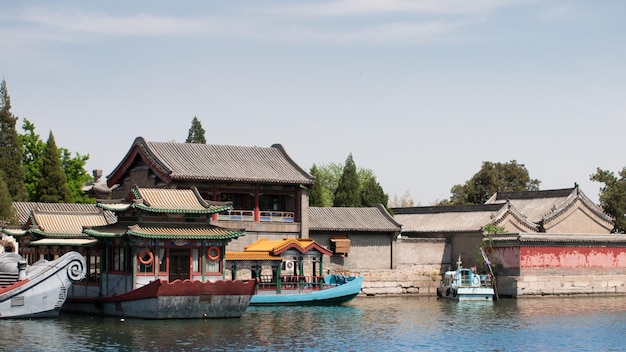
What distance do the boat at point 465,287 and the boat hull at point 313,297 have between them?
6721 millimetres

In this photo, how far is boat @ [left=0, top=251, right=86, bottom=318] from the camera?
36.3m

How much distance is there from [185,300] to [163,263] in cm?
228

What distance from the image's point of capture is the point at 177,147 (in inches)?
2074

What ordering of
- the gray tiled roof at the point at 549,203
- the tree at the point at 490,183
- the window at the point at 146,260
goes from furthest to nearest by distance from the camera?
the tree at the point at 490,183, the gray tiled roof at the point at 549,203, the window at the point at 146,260

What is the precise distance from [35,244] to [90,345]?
13.5m

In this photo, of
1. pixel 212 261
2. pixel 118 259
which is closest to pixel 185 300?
pixel 212 261

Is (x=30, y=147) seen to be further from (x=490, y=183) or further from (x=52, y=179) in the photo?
(x=490, y=183)

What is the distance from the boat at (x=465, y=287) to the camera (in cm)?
4969

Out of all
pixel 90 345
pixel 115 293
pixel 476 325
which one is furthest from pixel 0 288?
pixel 476 325

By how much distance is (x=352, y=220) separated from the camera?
54.1 metres

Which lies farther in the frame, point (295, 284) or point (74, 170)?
point (74, 170)

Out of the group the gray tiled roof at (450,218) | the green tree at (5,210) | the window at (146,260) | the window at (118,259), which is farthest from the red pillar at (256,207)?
the window at (146,260)

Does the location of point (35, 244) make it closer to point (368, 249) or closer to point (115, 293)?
point (115, 293)

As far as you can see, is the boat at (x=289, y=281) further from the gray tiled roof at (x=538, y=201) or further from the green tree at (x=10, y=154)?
the green tree at (x=10, y=154)
